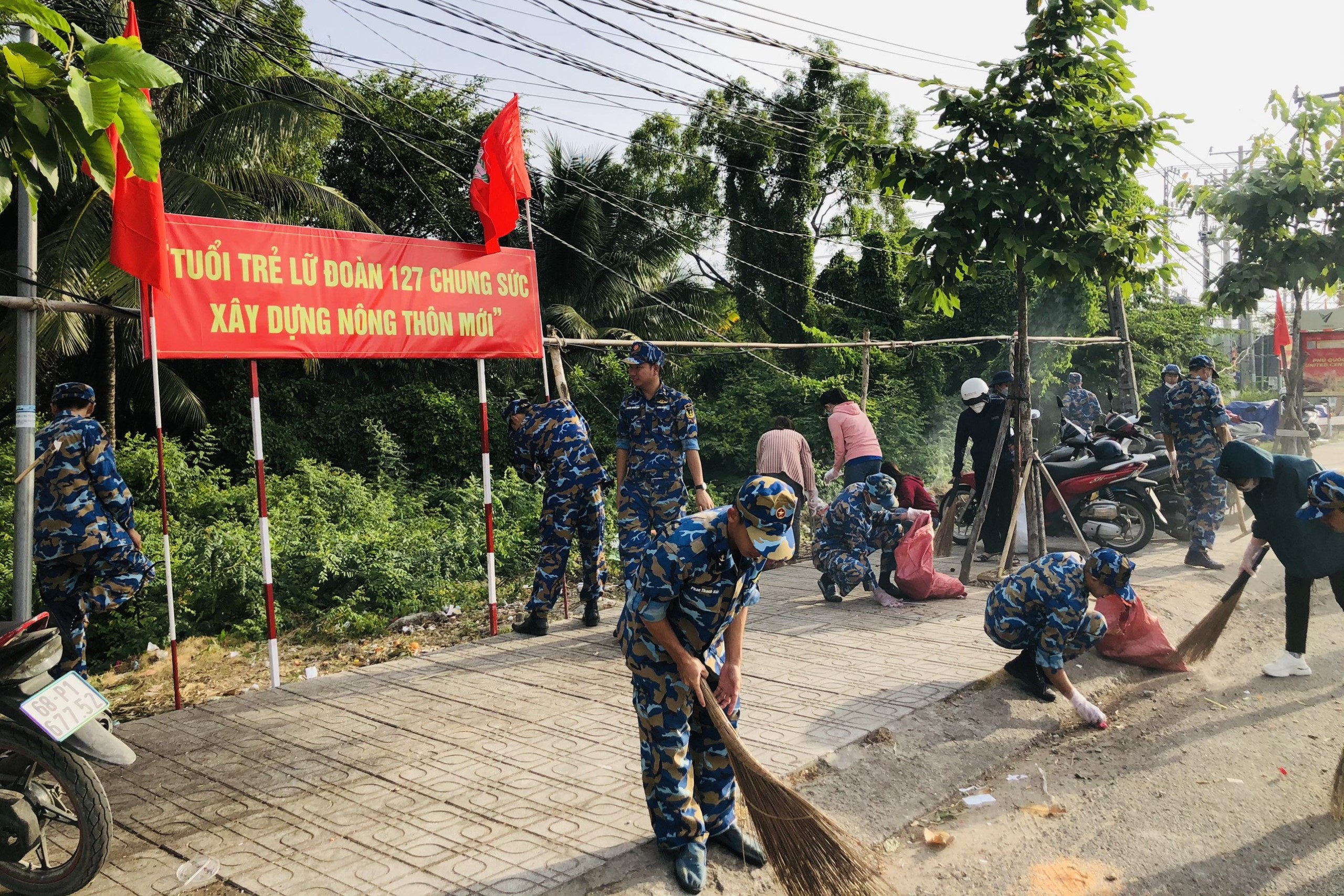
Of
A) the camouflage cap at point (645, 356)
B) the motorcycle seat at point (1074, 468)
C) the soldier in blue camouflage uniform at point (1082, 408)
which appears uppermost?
the camouflage cap at point (645, 356)

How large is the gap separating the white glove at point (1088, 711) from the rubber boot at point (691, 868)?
8.33 ft

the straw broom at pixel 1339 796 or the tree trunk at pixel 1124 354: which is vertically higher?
the tree trunk at pixel 1124 354

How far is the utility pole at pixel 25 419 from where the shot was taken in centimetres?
460

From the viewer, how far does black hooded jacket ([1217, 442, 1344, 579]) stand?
5.17 metres

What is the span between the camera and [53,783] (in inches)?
144

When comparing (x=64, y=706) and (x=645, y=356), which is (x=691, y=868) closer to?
(x=64, y=706)

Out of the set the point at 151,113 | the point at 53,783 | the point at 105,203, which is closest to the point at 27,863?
the point at 53,783

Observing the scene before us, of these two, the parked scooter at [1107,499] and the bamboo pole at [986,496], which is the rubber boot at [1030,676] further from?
the parked scooter at [1107,499]

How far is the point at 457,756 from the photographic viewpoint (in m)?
4.45

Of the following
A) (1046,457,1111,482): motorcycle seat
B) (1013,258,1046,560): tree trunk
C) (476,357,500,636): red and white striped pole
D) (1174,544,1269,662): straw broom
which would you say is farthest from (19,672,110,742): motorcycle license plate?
(1046,457,1111,482): motorcycle seat

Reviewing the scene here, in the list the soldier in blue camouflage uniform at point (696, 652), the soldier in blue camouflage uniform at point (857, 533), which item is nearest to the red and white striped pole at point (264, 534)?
the soldier in blue camouflage uniform at point (696, 652)

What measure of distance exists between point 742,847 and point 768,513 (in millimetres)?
1380

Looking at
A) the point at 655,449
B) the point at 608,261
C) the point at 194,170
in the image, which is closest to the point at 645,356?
the point at 655,449

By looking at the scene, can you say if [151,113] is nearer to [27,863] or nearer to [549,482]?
[27,863]
